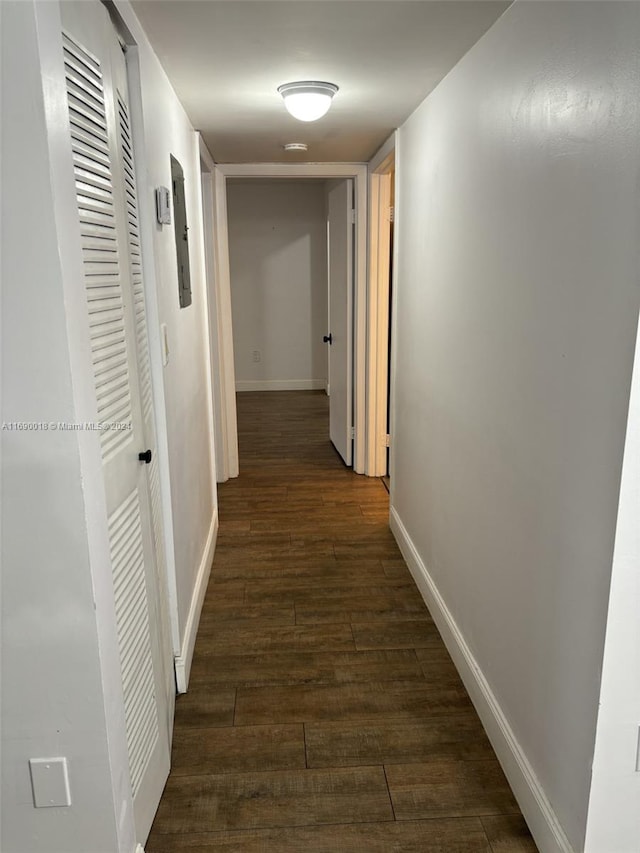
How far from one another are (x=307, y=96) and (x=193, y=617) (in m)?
2.04

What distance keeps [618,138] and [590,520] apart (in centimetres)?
76

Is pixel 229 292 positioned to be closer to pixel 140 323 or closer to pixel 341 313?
pixel 341 313

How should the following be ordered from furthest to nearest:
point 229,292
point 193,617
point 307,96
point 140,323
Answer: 1. point 229,292
2. point 193,617
3. point 307,96
4. point 140,323

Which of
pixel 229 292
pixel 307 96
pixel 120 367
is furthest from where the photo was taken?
pixel 229 292

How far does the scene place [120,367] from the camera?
5.23 feet

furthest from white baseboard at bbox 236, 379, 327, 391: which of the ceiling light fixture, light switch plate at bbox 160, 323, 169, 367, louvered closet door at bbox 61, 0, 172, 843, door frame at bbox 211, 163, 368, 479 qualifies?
louvered closet door at bbox 61, 0, 172, 843

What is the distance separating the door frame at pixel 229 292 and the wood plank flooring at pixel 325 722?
111cm

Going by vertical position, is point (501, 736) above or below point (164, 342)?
below

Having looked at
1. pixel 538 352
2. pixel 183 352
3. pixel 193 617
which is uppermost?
pixel 538 352

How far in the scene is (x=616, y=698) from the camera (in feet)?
4.55

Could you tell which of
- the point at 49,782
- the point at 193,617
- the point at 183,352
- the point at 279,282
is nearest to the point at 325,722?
the point at 193,617

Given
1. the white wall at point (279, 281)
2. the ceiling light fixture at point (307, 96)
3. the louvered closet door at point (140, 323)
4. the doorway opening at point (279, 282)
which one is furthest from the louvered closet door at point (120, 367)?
the white wall at point (279, 281)

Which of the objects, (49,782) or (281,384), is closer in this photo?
(49,782)

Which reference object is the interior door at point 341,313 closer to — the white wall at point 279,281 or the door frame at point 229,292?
the door frame at point 229,292
